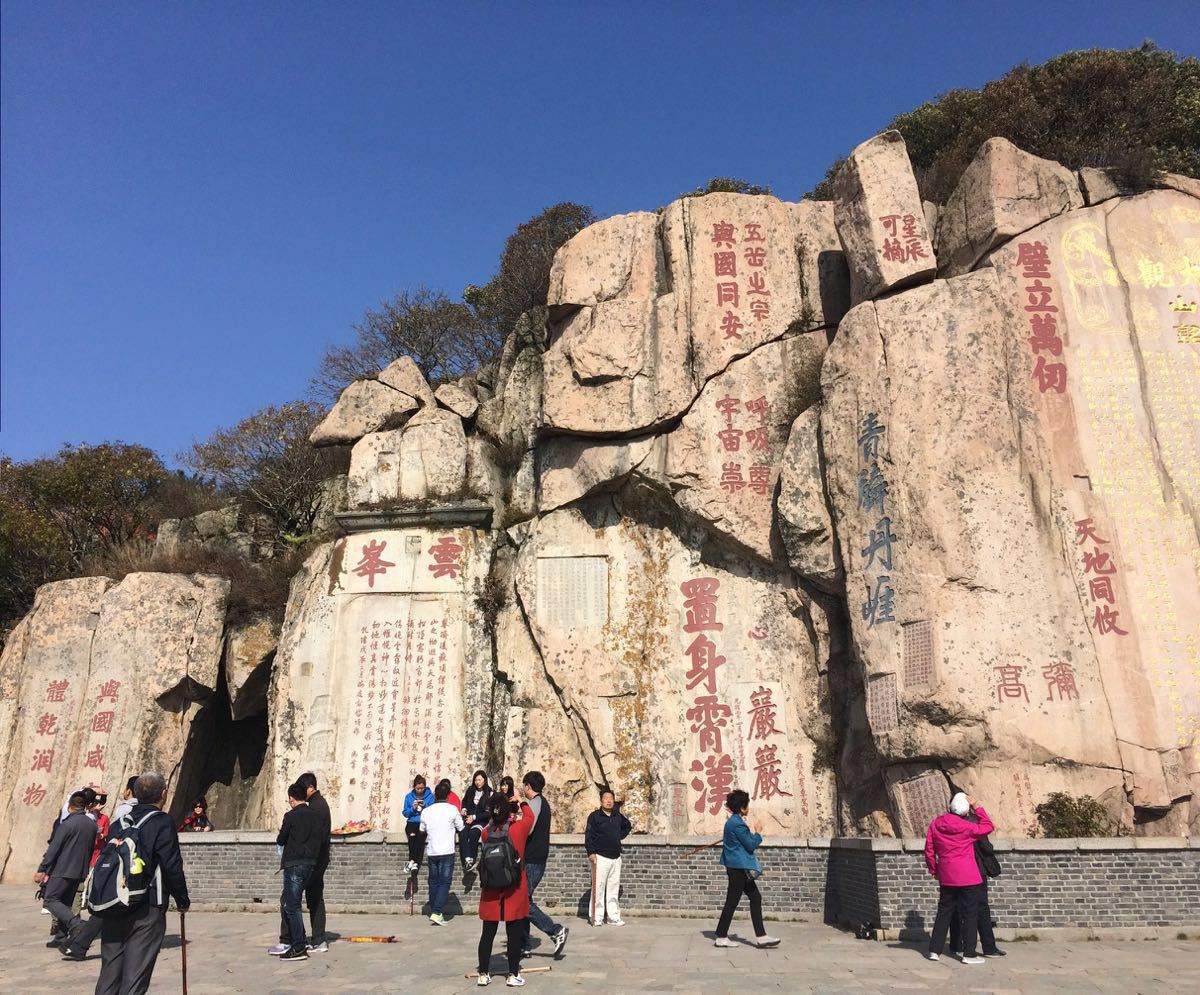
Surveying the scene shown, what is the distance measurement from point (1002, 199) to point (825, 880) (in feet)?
28.5

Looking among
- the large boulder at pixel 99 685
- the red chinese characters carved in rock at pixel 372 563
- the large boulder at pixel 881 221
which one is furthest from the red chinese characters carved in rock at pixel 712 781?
the large boulder at pixel 99 685

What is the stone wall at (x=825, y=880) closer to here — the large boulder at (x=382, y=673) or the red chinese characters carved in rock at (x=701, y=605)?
the large boulder at (x=382, y=673)

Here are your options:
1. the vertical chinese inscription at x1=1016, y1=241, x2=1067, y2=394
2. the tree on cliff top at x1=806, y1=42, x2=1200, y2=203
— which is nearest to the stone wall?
the vertical chinese inscription at x1=1016, y1=241, x2=1067, y2=394

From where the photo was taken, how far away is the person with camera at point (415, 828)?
9812 mm

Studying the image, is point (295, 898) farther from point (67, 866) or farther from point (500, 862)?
point (500, 862)

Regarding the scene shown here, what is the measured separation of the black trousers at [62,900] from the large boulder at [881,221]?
434 inches

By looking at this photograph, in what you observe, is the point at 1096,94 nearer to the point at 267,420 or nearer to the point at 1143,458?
the point at 1143,458

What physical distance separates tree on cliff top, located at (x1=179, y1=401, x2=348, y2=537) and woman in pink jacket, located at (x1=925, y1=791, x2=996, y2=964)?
514 inches

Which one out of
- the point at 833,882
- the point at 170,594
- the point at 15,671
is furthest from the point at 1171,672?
the point at 15,671

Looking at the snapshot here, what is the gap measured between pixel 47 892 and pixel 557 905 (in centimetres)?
461

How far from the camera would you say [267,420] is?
20.4 metres

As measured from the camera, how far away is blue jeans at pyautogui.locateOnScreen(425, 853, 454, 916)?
29.6 feet

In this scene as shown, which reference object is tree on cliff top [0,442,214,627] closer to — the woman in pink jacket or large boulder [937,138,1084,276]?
large boulder [937,138,1084,276]

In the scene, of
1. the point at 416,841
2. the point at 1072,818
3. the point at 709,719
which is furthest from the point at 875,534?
the point at 416,841
